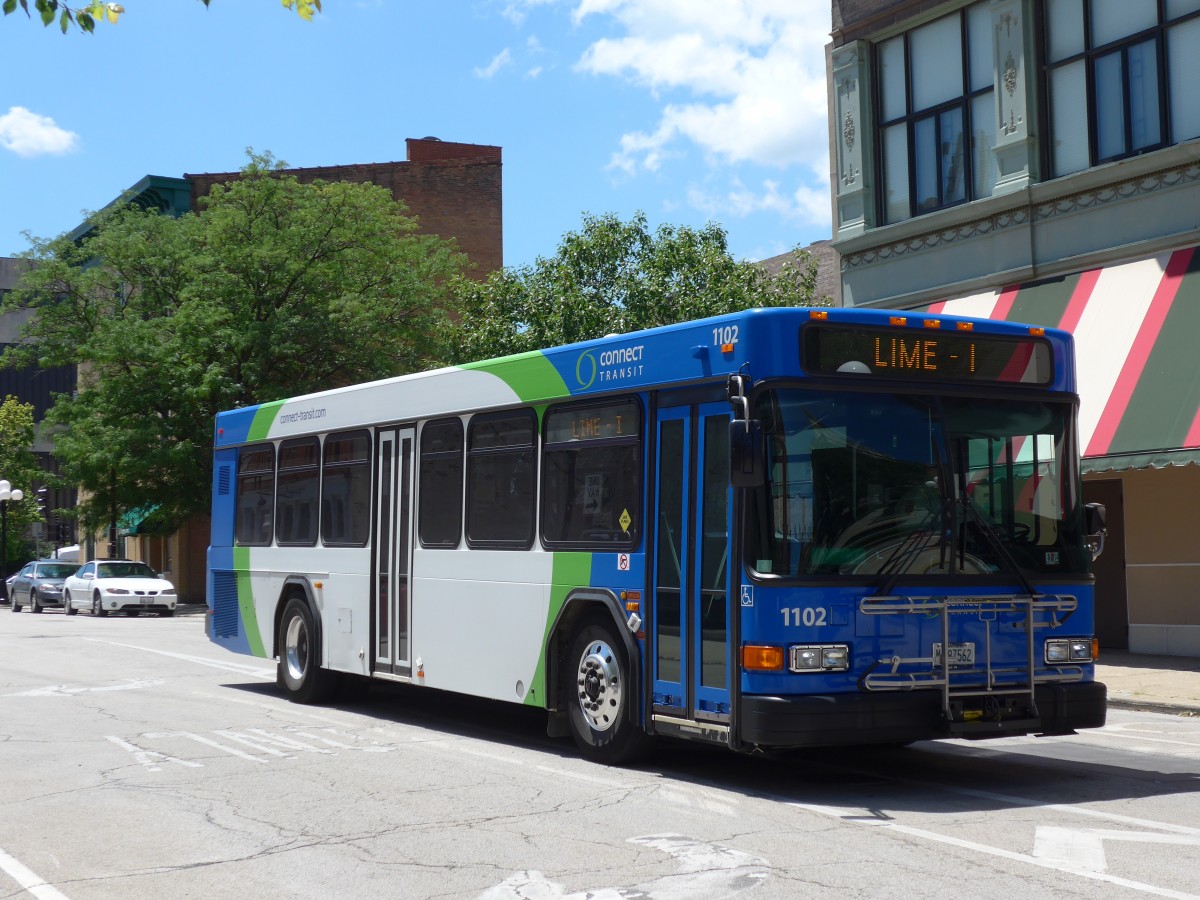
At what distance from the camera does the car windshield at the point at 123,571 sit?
128 feet

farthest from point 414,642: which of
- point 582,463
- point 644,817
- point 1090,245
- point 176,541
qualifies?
point 176,541

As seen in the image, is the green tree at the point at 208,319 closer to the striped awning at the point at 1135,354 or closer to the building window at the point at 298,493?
the building window at the point at 298,493

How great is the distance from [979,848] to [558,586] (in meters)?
4.37

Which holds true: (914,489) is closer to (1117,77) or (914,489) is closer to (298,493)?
(298,493)

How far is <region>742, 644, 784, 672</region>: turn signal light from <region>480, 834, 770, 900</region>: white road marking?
1587 millimetres

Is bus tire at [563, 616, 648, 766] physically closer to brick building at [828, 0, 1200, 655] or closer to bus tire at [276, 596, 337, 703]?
bus tire at [276, 596, 337, 703]

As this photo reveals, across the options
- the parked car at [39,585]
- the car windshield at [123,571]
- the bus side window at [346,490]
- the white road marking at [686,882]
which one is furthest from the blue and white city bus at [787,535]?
the parked car at [39,585]

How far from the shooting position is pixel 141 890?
22.2ft

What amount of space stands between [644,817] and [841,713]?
138cm

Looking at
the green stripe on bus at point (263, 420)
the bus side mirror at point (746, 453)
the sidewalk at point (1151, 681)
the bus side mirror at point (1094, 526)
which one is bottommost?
the sidewalk at point (1151, 681)

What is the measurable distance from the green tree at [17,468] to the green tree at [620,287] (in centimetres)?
3551

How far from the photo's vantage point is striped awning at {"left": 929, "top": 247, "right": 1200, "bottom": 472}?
1659cm

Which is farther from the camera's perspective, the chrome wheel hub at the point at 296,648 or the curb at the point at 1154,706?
the chrome wheel hub at the point at 296,648

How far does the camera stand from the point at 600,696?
34.2ft
